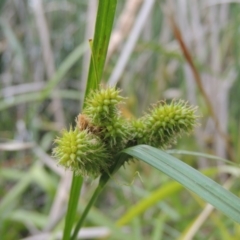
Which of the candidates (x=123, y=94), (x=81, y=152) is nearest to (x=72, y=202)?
(x=81, y=152)

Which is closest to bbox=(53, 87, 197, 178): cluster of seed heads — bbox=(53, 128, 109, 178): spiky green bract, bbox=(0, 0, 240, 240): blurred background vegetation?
bbox=(53, 128, 109, 178): spiky green bract

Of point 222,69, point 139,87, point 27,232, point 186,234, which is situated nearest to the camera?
point 186,234

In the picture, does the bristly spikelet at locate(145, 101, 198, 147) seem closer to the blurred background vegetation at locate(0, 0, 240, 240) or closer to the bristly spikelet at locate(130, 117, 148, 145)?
the bristly spikelet at locate(130, 117, 148, 145)

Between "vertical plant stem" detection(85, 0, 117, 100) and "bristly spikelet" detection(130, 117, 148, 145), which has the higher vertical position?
"vertical plant stem" detection(85, 0, 117, 100)

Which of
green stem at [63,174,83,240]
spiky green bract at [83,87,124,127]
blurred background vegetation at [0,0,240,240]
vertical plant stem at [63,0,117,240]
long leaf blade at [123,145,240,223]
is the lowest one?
blurred background vegetation at [0,0,240,240]

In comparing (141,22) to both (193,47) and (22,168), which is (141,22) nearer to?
(193,47)

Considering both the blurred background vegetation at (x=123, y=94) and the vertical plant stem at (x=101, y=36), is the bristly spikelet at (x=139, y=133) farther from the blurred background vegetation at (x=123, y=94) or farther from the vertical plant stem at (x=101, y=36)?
the blurred background vegetation at (x=123, y=94)

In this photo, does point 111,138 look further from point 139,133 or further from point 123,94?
point 123,94

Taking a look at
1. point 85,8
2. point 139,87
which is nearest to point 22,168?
point 139,87
